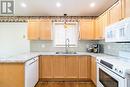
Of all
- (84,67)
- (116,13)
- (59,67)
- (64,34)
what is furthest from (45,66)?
(116,13)

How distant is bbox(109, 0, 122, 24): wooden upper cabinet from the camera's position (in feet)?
10.6

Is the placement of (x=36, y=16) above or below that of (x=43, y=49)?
above

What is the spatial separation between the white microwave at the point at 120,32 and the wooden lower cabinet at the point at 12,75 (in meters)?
1.76

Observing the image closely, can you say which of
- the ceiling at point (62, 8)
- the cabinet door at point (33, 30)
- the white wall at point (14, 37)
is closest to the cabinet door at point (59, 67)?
the cabinet door at point (33, 30)

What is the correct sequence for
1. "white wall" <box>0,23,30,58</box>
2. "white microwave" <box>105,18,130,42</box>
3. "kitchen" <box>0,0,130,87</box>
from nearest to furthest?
"white microwave" <box>105,18,130,42</box>, "kitchen" <box>0,0,130,87</box>, "white wall" <box>0,23,30,58</box>

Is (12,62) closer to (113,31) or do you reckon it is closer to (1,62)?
(1,62)

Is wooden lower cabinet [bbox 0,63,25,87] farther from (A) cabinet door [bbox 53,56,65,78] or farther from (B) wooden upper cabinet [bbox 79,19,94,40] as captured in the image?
(B) wooden upper cabinet [bbox 79,19,94,40]

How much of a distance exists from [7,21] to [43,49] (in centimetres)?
161

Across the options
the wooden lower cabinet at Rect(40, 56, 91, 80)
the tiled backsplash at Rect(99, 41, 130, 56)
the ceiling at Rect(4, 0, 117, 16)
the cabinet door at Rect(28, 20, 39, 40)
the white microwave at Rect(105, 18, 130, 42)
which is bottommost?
the wooden lower cabinet at Rect(40, 56, 91, 80)

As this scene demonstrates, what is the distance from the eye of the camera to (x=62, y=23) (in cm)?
591

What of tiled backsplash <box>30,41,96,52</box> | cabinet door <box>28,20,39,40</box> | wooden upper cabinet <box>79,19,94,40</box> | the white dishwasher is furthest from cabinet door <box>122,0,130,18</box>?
cabinet door <box>28,20,39,40</box>

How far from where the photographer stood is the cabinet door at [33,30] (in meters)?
5.55

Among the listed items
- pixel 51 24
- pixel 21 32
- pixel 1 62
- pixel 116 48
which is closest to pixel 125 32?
pixel 116 48

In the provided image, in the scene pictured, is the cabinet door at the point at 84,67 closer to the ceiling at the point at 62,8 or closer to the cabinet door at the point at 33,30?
the ceiling at the point at 62,8
